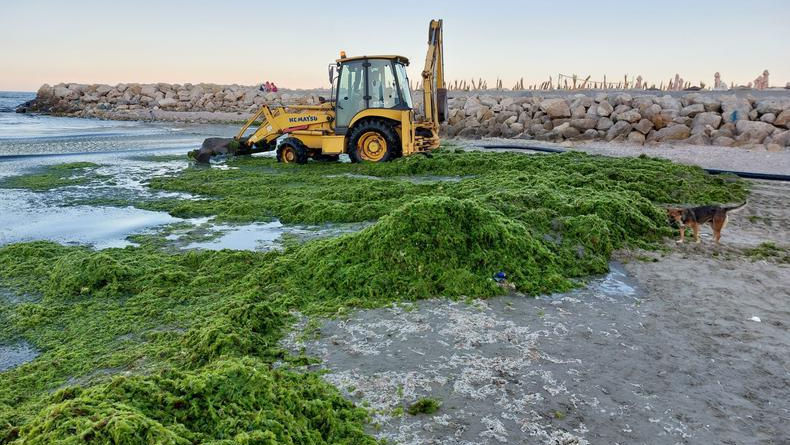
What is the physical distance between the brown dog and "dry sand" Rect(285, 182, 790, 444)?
98 centimetres

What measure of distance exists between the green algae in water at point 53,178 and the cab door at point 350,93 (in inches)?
220

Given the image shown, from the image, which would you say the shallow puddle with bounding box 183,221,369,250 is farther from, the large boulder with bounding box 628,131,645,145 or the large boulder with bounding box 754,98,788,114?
the large boulder with bounding box 754,98,788,114

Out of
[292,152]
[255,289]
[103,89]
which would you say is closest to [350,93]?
[292,152]

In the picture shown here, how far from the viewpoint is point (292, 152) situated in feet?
43.3

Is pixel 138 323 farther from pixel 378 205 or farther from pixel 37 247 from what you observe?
pixel 378 205

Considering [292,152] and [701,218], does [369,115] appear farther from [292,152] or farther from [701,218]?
[701,218]

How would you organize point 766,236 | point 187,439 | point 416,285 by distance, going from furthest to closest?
point 766,236, point 416,285, point 187,439

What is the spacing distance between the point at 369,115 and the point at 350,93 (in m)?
0.75

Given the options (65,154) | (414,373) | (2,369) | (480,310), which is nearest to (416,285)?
(480,310)

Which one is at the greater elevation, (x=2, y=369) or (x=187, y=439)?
(x=187, y=439)

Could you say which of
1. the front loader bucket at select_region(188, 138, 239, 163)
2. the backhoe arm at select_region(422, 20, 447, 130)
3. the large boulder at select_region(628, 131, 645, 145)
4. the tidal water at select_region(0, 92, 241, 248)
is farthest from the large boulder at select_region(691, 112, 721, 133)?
the tidal water at select_region(0, 92, 241, 248)

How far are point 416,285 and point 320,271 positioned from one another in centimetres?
89

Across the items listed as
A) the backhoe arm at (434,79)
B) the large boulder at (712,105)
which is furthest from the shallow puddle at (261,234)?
the large boulder at (712,105)

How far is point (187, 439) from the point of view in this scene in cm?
217
